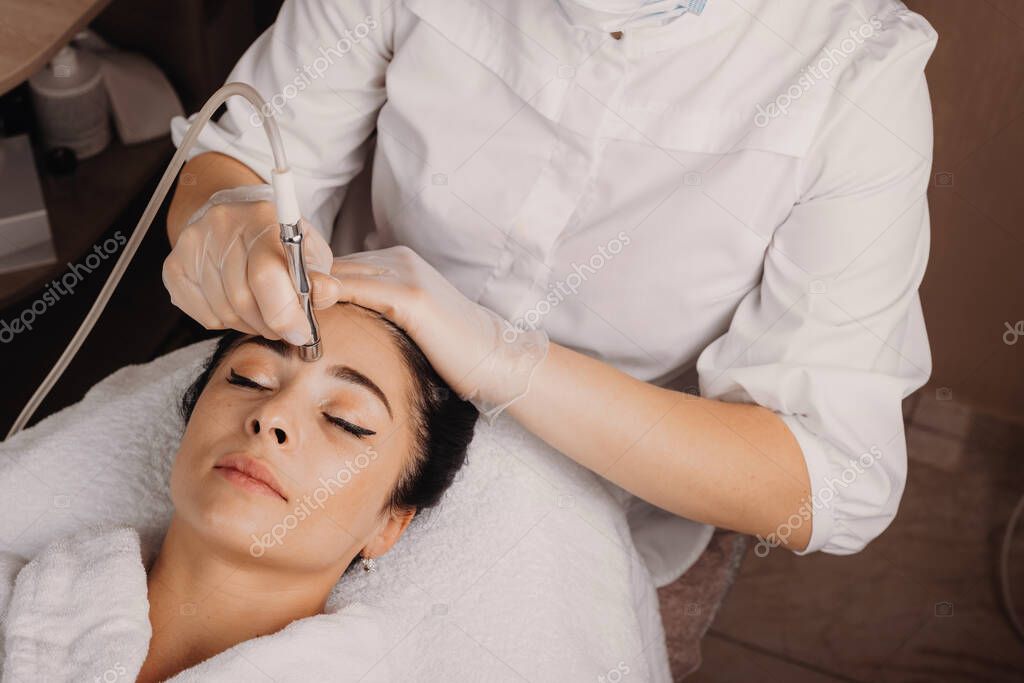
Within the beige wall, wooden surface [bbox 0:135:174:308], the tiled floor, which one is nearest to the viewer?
the beige wall

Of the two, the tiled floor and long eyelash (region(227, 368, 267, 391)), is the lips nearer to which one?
long eyelash (region(227, 368, 267, 391))

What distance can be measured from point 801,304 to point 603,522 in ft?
1.38

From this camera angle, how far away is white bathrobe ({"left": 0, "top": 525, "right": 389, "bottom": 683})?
1134mm

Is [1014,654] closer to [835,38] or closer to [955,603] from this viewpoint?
A: [955,603]

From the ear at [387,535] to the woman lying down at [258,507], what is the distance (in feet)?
0.04

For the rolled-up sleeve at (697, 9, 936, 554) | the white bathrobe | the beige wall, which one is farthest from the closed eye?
the beige wall

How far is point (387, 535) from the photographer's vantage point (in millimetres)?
1294

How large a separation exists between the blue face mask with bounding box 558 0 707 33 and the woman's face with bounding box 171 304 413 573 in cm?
41

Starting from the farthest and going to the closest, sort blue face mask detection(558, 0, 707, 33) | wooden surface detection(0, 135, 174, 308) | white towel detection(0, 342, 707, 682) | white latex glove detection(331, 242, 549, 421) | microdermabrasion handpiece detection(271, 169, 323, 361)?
wooden surface detection(0, 135, 174, 308) < white towel detection(0, 342, 707, 682) < white latex glove detection(331, 242, 549, 421) < blue face mask detection(558, 0, 707, 33) < microdermabrasion handpiece detection(271, 169, 323, 361)

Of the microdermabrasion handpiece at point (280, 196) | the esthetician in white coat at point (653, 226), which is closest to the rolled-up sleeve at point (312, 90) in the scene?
the esthetician in white coat at point (653, 226)

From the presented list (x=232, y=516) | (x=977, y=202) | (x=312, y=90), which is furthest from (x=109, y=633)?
(x=977, y=202)

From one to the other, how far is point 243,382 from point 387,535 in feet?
0.86

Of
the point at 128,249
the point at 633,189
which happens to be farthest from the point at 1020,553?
the point at 128,249

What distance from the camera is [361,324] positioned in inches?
47.5
